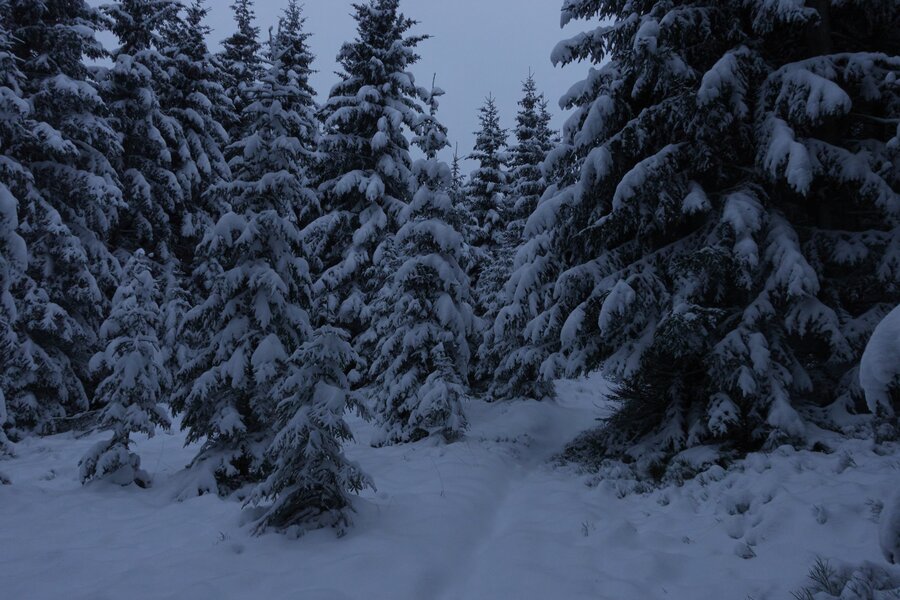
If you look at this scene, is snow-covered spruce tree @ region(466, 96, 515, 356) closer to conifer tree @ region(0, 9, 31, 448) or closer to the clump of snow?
conifer tree @ region(0, 9, 31, 448)

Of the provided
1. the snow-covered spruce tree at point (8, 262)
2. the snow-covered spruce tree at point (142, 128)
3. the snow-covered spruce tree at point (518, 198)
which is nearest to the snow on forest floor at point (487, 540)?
the snow-covered spruce tree at point (8, 262)

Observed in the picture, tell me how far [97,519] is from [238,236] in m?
5.50

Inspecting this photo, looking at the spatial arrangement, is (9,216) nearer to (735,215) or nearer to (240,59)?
(735,215)

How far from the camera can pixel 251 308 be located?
10.3 metres

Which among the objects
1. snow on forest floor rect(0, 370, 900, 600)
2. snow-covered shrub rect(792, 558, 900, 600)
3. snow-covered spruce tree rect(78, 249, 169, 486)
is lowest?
snow on forest floor rect(0, 370, 900, 600)

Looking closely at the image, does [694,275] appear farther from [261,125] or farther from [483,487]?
[261,125]

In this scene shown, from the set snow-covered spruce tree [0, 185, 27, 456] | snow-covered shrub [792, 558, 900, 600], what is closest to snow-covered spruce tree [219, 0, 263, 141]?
snow-covered spruce tree [0, 185, 27, 456]

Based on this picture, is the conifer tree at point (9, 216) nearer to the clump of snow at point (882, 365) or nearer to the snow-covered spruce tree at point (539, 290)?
the snow-covered spruce tree at point (539, 290)

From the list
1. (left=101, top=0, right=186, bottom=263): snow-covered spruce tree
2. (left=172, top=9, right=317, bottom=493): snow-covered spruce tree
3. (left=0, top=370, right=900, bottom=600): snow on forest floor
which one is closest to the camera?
(left=0, top=370, right=900, bottom=600): snow on forest floor

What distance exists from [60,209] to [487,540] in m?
17.4

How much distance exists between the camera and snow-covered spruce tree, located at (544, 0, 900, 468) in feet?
23.7

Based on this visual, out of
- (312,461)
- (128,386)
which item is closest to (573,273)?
(312,461)

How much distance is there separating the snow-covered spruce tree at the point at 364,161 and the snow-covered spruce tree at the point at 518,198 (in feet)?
14.3

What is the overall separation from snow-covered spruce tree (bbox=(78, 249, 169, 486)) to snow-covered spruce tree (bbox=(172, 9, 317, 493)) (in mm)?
618
